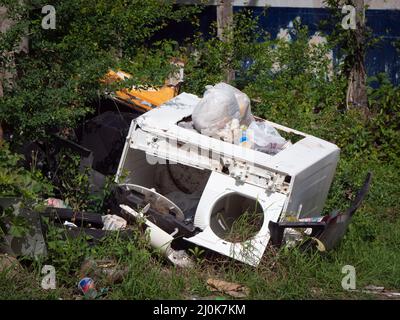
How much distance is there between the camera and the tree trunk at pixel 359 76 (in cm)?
959

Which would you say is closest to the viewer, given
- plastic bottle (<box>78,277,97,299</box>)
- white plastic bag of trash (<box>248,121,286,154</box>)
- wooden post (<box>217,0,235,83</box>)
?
plastic bottle (<box>78,277,97,299</box>)

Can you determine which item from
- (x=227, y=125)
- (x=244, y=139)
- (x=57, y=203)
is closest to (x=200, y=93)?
(x=227, y=125)

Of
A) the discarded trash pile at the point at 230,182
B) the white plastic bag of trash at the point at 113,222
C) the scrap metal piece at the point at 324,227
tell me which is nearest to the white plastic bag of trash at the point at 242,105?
the discarded trash pile at the point at 230,182

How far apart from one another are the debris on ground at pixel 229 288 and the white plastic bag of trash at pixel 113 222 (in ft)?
3.24

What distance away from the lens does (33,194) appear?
5859 millimetres

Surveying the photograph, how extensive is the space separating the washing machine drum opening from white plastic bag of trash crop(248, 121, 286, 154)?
0.48 metres

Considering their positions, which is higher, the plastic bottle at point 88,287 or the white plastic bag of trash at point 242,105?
the white plastic bag of trash at point 242,105

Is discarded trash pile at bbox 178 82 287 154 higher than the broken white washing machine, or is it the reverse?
discarded trash pile at bbox 178 82 287 154

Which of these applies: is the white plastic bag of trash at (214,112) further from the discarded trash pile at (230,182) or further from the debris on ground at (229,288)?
the debris on ground at (229,288)

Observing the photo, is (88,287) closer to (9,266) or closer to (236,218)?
(9,266)

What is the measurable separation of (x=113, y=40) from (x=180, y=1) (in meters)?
4.96

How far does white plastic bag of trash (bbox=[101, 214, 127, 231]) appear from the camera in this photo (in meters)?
6.50

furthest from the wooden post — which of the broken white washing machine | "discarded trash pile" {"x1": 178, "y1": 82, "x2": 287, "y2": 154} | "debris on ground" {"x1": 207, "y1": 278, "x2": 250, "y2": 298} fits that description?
"debris on ground" {"x1": 207, "y1": 278, "x2": 250, "y2": 298}

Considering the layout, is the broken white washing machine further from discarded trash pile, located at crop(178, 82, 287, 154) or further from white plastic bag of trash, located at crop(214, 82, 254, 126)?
white plastic bag of trash, located at crop(214, 82, 254, 126)
